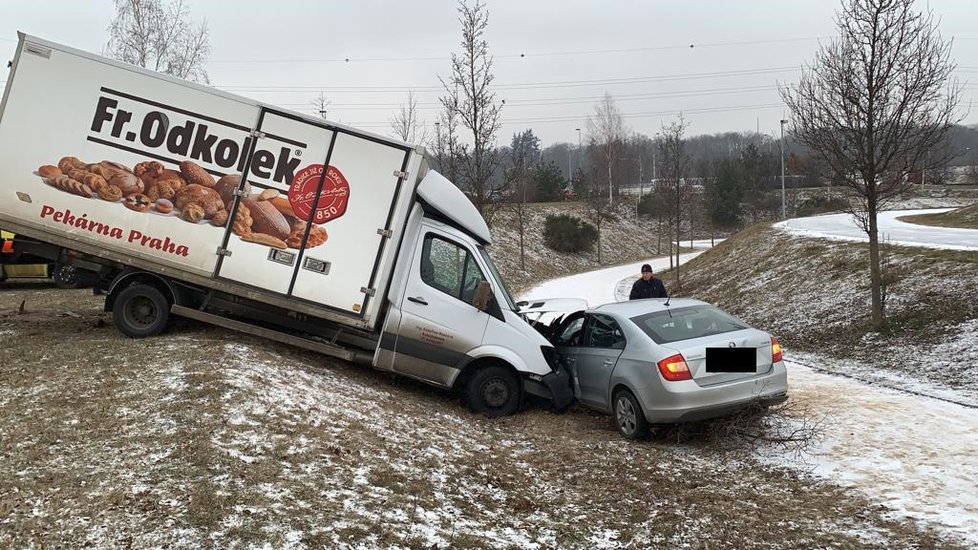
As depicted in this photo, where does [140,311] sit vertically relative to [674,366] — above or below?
below

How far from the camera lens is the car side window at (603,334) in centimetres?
805

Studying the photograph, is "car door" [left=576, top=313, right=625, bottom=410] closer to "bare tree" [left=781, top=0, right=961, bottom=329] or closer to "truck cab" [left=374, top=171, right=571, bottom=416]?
"truck cab" [left=374, top=171, right=571, bottom=416]

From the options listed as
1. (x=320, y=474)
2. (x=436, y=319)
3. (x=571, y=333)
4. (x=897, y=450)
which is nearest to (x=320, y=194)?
(x=436, y=319)

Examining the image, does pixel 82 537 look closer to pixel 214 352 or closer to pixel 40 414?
pixel 40 414

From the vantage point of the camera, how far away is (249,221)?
8.16 meters

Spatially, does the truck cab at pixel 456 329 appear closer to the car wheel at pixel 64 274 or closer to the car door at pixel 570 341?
the car door at pixel 570 341

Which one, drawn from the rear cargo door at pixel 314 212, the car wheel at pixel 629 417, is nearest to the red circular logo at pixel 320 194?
the rear cargo door at pixel 314 212

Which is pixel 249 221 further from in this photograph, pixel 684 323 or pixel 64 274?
pixel 684 323

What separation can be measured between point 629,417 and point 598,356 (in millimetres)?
922

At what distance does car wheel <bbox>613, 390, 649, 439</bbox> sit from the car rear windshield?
741mm

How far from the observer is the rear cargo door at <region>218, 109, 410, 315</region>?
8.17 m

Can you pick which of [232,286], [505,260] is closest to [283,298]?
[232,286]

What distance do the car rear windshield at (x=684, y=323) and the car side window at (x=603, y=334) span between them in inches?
10.8

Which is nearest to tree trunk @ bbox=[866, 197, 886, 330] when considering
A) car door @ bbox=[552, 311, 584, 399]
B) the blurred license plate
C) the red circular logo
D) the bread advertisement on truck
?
car door @ bbox=[552, 311, 584, 399]
